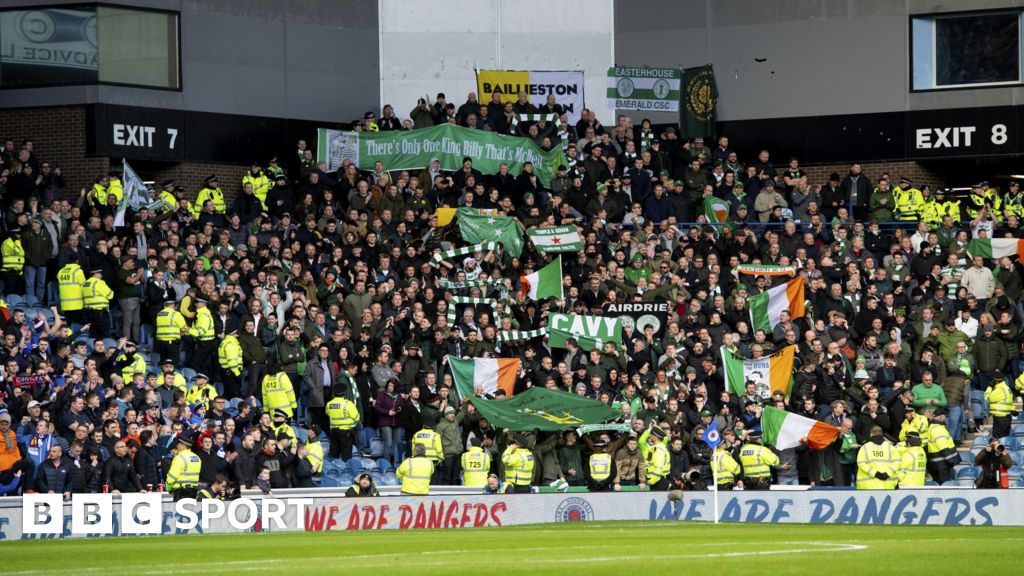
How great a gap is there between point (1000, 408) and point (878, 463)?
3.75 meters

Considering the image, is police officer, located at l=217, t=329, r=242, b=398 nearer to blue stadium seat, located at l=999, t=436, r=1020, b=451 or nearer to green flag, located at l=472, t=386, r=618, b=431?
green flag, located at l=472, t=386, r=618, b=431

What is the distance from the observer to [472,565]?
16234mm

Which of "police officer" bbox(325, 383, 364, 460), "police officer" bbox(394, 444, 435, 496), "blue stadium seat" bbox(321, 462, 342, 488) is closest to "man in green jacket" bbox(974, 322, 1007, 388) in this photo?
"police officer" bbox(394, 444, 435, 496)

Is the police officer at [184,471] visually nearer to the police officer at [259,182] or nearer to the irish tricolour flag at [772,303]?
the police officer at [259,182]

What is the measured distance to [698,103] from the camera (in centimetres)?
4056

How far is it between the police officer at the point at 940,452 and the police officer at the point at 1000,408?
186 cm

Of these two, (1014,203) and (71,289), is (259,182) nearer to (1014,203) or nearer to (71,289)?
(71,289)

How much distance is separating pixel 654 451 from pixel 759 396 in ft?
9.28

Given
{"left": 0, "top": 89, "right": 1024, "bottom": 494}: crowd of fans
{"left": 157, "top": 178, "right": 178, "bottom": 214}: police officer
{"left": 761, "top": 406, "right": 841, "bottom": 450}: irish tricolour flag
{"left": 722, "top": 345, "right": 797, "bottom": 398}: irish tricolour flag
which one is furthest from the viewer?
{"left": 157, "top": 178, "right": 178, "bottom": 214}: police officer

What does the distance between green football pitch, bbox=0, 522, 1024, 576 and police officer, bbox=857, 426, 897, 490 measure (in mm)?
4149

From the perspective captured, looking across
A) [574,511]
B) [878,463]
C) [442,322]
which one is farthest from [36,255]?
[878,463]

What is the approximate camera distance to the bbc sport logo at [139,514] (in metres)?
23.0

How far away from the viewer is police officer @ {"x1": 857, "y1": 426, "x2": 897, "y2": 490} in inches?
1080

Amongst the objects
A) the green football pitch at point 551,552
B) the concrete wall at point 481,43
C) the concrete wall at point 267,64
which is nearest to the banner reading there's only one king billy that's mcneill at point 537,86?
the concrete wall at point 481,43
